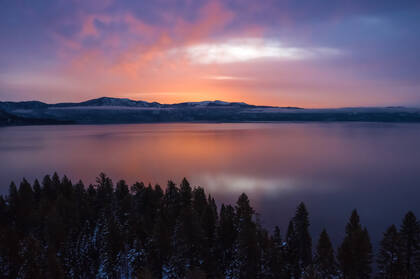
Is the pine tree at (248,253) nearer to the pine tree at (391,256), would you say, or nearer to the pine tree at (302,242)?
the pine tree at (302,242)

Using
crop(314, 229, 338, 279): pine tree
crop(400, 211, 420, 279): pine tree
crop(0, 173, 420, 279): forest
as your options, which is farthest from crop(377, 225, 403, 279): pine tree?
crop(314, 229, 338, 279): pine tree

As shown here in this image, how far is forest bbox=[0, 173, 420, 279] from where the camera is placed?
1933 centimetres

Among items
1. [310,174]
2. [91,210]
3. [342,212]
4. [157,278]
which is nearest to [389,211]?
[342,212]

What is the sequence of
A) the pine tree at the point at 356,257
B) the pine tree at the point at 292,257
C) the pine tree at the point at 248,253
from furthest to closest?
the pine tree at the point at 292,257 < the pine tree at the point at 248,253 < the pine tree at the point at 356,257

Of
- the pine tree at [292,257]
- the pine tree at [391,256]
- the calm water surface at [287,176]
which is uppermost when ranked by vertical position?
the pine tree at [391,256]

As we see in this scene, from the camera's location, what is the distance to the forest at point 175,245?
19.3 meters

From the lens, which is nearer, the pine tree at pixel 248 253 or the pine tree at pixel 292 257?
the pine tree at pixel 248 253

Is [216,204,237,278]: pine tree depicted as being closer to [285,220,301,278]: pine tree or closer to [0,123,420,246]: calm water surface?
[285,220,301,278]: pine tree

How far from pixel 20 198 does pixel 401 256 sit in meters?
35.4

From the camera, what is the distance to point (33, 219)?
1040 inches

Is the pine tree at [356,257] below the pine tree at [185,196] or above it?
below

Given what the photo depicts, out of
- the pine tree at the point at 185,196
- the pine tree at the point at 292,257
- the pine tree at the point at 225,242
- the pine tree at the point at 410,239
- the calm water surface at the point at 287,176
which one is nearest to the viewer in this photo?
the pine tree at the point at 410,239

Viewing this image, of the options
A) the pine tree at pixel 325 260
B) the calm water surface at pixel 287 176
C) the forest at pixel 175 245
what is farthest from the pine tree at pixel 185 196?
the pine tree at pixel 325 260

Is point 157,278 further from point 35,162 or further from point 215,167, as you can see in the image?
point 35,162
